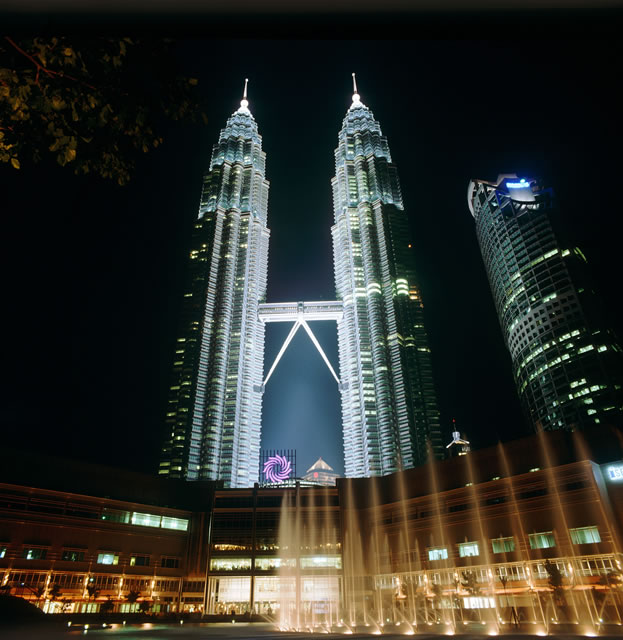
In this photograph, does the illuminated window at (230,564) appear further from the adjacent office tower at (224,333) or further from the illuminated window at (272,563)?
the adjacent office tower at (224,333)

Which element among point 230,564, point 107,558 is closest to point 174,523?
point 230,564

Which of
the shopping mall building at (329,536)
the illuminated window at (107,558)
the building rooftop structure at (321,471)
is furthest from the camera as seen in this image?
the building rooftop structure at (321,471)

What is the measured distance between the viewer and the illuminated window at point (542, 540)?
51.8 meters

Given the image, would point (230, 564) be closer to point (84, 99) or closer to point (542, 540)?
point (542, 540)

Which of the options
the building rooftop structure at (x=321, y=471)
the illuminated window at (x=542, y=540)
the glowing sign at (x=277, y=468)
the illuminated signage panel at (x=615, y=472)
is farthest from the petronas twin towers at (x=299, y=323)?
the illuminated signage panel at (x=615, y=472)

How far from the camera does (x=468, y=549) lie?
192 feet

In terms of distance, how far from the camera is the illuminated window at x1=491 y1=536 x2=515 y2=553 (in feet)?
181

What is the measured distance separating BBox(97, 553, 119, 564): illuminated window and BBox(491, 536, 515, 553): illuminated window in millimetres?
52483

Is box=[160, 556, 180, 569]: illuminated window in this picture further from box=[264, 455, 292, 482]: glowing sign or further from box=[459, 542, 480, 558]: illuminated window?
box=[459, 542, 480, 558]: illuminated window

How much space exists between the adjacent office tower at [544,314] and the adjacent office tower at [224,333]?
84.5m

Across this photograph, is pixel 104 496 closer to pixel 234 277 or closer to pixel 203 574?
pixel 203 574

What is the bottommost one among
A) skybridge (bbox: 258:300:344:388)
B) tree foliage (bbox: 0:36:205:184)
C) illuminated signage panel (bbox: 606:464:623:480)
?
tree foliage (bbox: 0:36:205:184)

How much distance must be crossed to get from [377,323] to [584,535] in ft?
325

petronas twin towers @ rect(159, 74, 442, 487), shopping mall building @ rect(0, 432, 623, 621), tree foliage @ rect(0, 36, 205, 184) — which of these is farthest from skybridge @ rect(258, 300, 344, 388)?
tree foliage @ rect(0, 36, 205, 184)
